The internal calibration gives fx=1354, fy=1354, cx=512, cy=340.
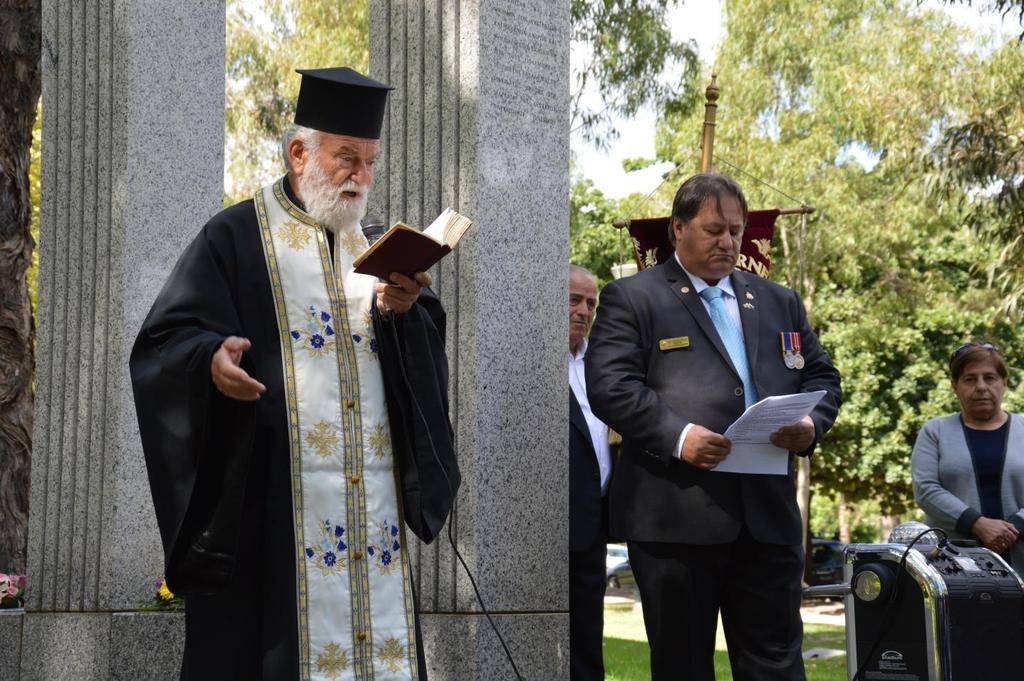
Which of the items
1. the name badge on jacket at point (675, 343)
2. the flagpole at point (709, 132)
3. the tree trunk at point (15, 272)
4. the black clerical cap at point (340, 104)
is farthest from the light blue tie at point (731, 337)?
the tree trunk at point (15, 272)

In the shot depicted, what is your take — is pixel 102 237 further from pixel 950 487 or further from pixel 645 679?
pixel 645 679

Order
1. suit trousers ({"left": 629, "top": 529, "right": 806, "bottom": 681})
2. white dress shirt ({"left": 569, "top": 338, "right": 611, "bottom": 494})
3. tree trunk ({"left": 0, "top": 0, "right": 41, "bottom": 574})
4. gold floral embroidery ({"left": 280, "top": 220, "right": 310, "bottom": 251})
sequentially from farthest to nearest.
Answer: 1. tree trunk ({"left": 0, "top": 0, "right": 41, "bottom": 574})
2. white dress shirt ({"left": 569, "top": 338, "right": 611, "bottom": 494})
3. suit trousers ({"left": 629, "top": 529, "right": 806, "bottom": 681})
4. gold floral embroidery ({"left": 280, "top": 220, "right": 310, "bottom": 251})

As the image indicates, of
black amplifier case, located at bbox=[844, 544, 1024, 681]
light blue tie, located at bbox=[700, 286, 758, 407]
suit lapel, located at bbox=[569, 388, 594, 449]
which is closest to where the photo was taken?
black amplifier case, located at bbox=[844, 544, 1024, 681]

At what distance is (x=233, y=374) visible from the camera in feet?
12.0

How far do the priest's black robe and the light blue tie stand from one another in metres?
1.28

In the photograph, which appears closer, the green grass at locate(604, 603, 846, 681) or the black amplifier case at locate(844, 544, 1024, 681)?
the black amplifier case at locate(844, 544, 1024, 681)

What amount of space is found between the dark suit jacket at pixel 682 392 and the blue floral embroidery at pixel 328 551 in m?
1.23

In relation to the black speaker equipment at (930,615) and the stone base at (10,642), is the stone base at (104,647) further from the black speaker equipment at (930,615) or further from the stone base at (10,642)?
the black speaker equipment at (930,615)

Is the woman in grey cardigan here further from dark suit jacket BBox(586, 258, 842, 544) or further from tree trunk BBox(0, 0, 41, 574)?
tree trunk BBox(0, 0, 41, 574)

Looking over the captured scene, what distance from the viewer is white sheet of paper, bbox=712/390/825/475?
182 inches

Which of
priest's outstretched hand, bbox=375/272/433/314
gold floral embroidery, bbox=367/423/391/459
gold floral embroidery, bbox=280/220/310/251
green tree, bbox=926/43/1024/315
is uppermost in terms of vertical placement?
green tree, bbox=926/43/1024/315

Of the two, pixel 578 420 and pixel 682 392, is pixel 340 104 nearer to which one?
pixel 682 392

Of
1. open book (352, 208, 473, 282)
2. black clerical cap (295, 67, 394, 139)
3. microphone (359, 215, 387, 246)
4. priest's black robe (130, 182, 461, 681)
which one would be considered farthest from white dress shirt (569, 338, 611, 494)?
open book (352, 208, 473, 282)

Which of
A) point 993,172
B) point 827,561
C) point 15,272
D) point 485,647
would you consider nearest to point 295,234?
point 485,647
